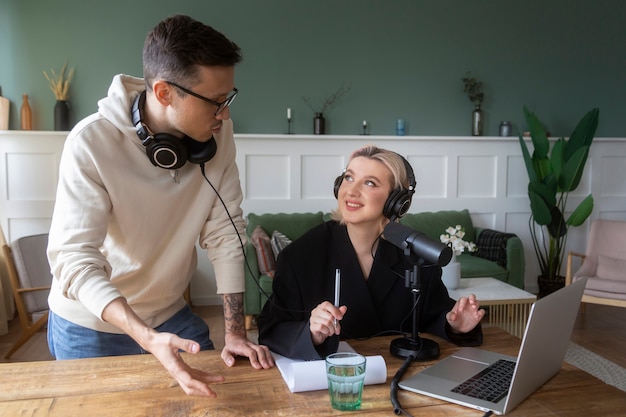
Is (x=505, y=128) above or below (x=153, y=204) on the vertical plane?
above

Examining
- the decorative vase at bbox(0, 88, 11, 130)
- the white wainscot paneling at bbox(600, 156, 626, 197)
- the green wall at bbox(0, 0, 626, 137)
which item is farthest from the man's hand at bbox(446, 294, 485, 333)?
the white wainscot paneling at bbox(600, 156, 626, 197)

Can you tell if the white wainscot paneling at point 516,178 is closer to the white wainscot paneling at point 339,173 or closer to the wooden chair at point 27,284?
the white wainscot paneling at point 339,173

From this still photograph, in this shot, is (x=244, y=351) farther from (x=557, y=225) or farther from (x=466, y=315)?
(x=557, y=225)

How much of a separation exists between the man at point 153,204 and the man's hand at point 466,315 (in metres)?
0.52

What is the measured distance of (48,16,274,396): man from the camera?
1357mm

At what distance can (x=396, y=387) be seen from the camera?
1174mm

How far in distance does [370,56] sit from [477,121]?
3.88ft

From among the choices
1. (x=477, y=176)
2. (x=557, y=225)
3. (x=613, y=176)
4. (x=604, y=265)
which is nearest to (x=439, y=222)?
(x=477, y=176)

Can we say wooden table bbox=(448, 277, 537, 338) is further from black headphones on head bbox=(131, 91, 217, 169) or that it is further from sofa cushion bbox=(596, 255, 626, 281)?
black headphones on head bbox=(131, 91, 217, 169)

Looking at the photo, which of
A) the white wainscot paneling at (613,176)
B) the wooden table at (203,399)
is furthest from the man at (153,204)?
the white wainscot paneling at (613,176)

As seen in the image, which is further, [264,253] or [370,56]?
[370,56]

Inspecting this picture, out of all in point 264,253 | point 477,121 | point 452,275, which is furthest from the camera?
point 477,121

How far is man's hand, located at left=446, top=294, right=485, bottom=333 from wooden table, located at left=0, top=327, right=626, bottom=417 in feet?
0.69

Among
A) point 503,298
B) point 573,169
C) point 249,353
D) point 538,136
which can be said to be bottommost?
point 503,298
